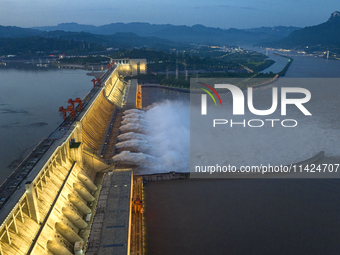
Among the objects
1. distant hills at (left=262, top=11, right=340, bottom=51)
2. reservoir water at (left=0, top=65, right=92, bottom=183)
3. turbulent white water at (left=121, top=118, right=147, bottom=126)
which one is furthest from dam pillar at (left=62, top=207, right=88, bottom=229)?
distant hills at (left=262, top=11, right=340, bottom=51)

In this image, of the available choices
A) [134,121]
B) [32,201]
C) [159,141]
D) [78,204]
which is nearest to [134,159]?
[159,141]

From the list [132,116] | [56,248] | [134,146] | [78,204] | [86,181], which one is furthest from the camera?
[132,116]

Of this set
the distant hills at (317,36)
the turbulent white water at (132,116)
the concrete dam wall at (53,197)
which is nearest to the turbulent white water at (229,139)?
the turbulent white water at (132,116)

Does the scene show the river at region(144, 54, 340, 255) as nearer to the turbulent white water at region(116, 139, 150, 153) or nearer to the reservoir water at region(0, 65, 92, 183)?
the turbulent white water at region(116, 139, 150, 153)

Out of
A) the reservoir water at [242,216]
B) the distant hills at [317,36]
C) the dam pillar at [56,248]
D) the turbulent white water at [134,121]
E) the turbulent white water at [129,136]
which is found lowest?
the reservoir water at [242,216]

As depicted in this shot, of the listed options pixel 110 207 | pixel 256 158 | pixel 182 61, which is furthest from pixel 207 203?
pixel 182 61

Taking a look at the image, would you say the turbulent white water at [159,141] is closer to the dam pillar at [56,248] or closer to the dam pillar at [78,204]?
the dam pillar at [78,204]

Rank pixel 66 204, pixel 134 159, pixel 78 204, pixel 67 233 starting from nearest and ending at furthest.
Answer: pixel 67 233, pixel 66 204, pixel 78 204, pixel 134 159

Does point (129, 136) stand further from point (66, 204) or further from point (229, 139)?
point (66, 204)

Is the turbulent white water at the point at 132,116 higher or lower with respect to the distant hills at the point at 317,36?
lower
